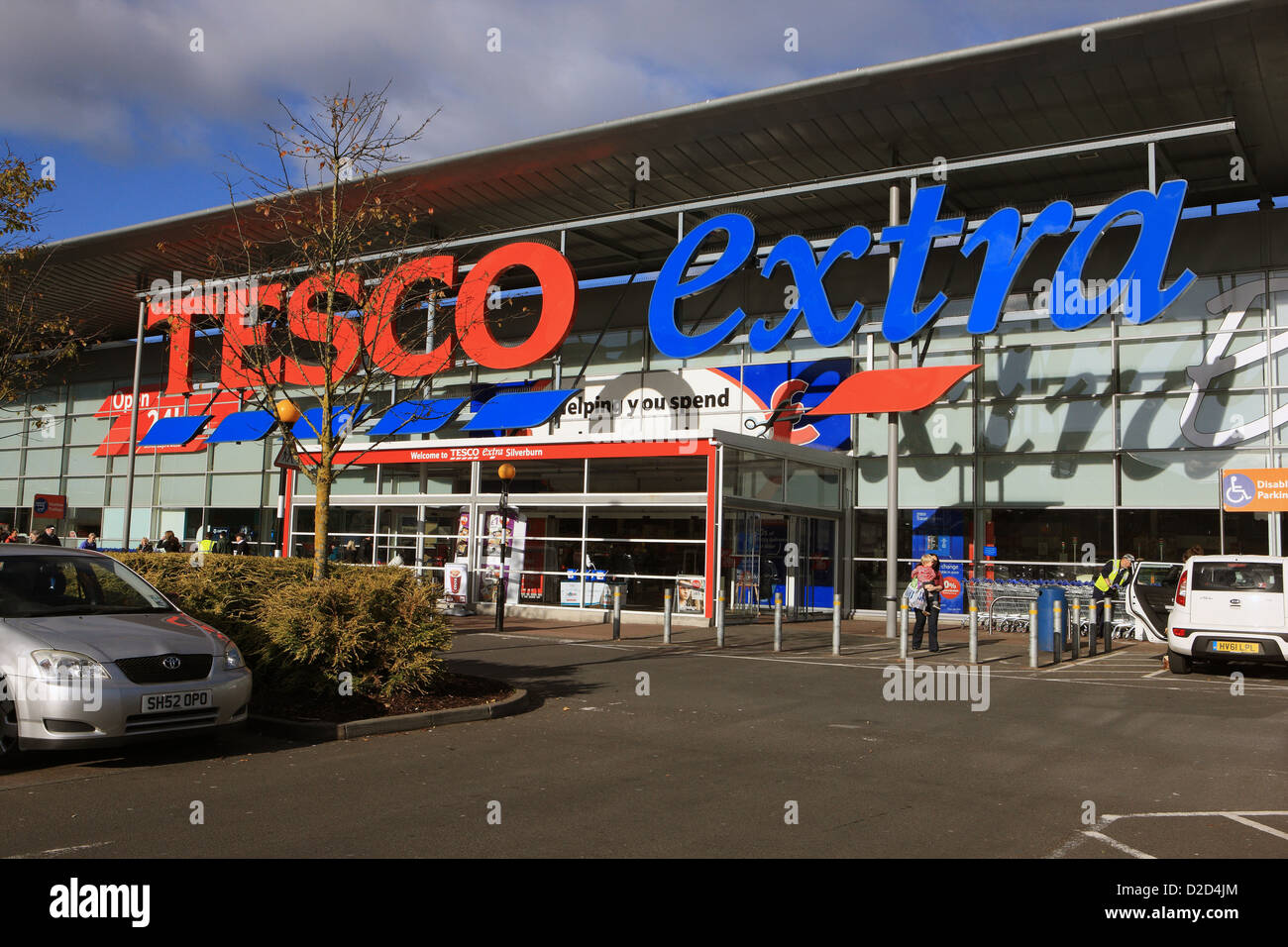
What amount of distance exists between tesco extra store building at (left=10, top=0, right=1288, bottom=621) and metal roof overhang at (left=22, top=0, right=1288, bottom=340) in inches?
2.9

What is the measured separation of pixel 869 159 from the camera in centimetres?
2491

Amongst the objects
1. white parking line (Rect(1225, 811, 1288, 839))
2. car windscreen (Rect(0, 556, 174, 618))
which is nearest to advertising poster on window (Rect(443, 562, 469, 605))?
car windscreen (Rect(0, 556, 174, 618))

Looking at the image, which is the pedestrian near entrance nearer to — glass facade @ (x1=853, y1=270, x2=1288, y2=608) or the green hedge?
glass facade @ (x1=853, y1=270, x2=1288, y2=608)

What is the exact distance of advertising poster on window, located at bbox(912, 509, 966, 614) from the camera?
2509 cm

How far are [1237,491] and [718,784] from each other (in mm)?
17611

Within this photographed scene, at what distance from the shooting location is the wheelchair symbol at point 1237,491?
20969mm

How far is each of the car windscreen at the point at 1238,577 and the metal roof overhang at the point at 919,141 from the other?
33.3ft

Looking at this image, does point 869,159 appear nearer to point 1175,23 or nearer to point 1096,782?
point 1175,23

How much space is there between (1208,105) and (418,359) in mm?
18208

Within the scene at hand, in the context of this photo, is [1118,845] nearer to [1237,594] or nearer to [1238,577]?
[1237,594]

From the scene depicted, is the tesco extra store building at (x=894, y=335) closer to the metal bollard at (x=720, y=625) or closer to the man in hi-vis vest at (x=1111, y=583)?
the man in hi-vis vest at (x=1111, y=583)

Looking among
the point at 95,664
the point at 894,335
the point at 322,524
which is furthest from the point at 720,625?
the point at 95,664

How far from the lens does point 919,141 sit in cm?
2378

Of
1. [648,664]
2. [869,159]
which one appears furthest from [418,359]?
[648,664]
